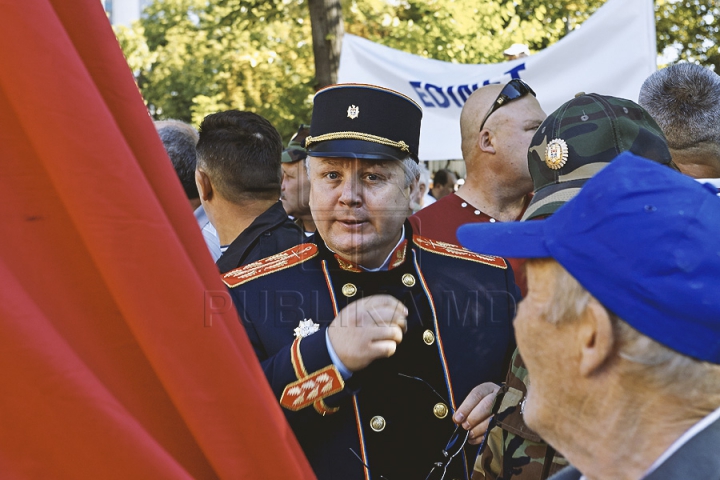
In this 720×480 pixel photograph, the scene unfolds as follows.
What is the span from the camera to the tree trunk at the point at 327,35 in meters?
10.2

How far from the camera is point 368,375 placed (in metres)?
2.54

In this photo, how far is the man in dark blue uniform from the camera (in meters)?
2.47

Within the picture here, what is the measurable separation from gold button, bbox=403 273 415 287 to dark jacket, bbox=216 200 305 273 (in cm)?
115

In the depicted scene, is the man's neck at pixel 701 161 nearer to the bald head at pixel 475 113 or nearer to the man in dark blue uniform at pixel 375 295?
the bald head at pixel 475 113

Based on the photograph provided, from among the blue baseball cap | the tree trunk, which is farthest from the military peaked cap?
the tree trunk

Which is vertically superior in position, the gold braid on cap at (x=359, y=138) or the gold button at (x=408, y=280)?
the gold braid on cap at (x=359, y=138)

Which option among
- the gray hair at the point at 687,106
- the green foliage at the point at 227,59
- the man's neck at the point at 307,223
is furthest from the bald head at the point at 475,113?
the green foliage at the point at 227,59

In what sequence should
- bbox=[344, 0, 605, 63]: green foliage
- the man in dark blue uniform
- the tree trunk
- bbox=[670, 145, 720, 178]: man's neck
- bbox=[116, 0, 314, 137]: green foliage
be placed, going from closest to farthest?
the man in dark blue uniform
bbox=[670, 145, 720, 178]: man's neck
the tree trunk
bbox=[344, 0, 605, 63]: green foliage
bbox=[116, 0, 314, 137]: green foliage

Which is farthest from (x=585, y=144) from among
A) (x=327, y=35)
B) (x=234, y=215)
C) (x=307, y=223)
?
(x=327, y=35)

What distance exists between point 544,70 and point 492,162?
7.30 feet

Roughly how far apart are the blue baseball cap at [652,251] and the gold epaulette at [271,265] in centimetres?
152

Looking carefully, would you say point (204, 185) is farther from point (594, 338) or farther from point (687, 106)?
point (594, 338)

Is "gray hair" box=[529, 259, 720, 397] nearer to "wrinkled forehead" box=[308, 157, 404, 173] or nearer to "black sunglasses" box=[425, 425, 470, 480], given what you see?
"black sunglasses" box=[425, 425, 470, 480]

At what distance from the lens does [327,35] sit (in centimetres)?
1023
